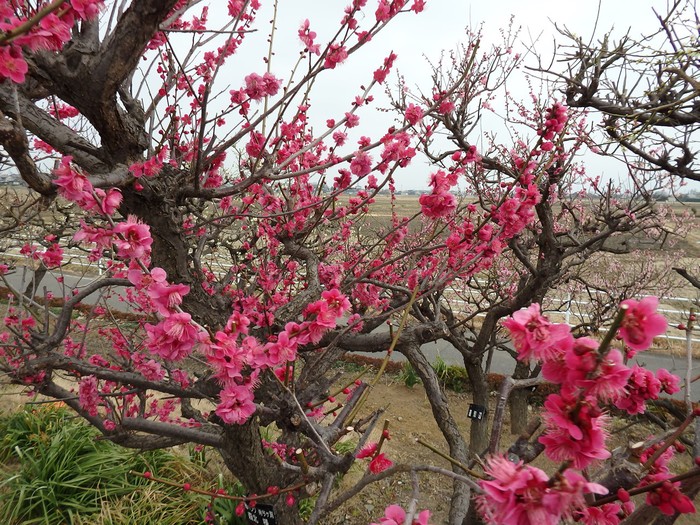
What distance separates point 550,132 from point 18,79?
2.55 meters

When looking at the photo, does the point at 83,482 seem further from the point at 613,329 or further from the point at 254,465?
the point at 613,329

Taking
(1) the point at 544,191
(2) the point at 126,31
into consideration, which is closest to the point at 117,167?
(2) the point at 126,31

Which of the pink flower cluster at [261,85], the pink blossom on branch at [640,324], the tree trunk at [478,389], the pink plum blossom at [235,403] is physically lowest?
the tree trunk at [478,389]

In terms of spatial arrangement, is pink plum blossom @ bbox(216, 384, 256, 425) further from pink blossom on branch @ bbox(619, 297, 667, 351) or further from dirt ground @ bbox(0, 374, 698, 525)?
dirt ground @ bbox(0, 374, 698, 525)

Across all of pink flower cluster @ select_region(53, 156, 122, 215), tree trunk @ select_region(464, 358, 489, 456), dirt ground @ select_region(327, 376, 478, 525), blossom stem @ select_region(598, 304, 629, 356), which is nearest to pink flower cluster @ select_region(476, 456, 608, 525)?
blossom stem @ select_region(598, 304, 629, 356)

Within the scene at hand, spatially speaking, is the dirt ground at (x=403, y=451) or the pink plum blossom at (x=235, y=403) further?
the dirt ground at (x=403, y=451)

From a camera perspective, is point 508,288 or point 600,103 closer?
point 600,103

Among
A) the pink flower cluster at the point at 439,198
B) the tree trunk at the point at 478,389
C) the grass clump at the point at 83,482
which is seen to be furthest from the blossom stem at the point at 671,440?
the grass clump at the point at 83,482

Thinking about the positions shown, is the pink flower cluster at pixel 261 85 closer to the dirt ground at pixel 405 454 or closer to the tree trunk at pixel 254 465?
the tree trunk at pixel 254 465

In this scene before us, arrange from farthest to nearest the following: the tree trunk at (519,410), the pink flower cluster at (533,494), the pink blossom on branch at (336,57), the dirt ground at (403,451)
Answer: the tree trunk at (519,410), the dirt ground at (403,451), the pink blossom on branch at (336,57), the pink flower cluster at (533,494)

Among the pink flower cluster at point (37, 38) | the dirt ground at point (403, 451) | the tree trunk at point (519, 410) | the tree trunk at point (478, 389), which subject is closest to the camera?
the pink flower cluster at point (37, 38)

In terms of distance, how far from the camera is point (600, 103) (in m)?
3.57

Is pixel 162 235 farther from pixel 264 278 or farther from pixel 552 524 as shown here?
pixel 552 524

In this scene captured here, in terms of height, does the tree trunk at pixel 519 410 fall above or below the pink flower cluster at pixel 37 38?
below
